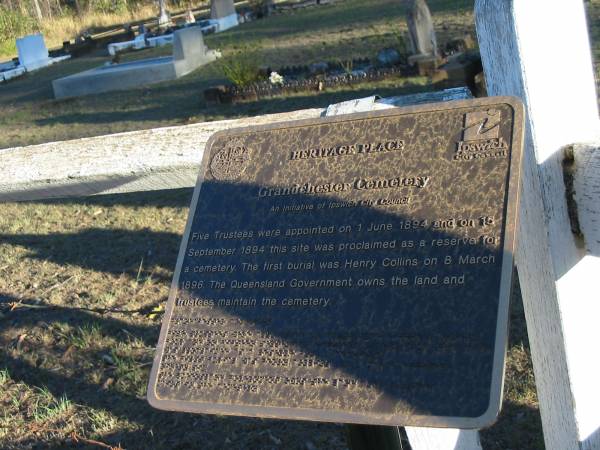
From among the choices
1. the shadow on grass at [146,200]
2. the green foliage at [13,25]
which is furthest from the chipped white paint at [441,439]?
the green foliage at [13,25]

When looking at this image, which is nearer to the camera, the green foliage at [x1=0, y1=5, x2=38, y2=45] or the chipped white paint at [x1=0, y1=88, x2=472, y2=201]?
the chipped white paint at [x1=0, y1=88, x2=472, y2=201]

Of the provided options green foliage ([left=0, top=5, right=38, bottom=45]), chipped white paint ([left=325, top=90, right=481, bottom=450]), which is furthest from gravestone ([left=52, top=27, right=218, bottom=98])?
green foliage ([left=0, top=5, right=38, bottom=45])

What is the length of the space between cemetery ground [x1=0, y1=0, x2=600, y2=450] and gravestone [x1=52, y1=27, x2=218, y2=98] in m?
3.29

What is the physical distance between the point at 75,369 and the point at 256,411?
7.97 ft

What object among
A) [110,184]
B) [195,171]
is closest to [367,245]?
[195,171]

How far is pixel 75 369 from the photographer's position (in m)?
3.90

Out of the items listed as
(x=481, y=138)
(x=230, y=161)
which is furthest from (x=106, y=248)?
(x=481, y=138)

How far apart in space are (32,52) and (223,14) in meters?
5.03

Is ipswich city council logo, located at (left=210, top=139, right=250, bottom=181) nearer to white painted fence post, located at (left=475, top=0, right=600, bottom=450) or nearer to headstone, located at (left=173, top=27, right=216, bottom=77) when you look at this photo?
white painted fence post, located at (left=475, top=0, right=600, bottom=450)

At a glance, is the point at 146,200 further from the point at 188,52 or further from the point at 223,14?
the point at 223,14

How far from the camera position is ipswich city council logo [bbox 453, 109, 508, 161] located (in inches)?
70.7

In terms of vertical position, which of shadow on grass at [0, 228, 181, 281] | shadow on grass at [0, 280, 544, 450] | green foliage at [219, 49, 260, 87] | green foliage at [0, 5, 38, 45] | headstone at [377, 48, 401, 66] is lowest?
shadow on grass at [0, 280, 544, 450]

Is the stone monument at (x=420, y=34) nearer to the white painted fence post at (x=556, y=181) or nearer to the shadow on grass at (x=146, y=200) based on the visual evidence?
the shadow on grass at (x=146, y=200)

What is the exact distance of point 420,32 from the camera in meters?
9.23
